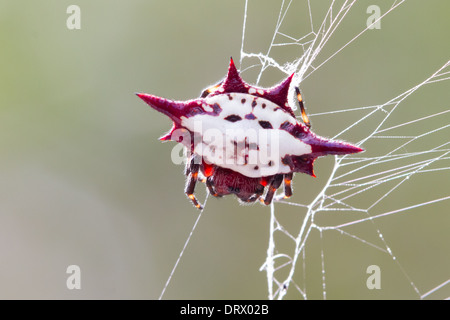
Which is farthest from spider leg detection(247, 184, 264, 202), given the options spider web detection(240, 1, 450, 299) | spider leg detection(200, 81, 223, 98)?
spider web detection(240, 1, 450, 299)

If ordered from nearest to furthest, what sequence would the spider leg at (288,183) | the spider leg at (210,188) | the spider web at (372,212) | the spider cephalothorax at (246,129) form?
the spider cephalothorax at (246,129) < the spider leg at (288,183) < the spider leg at (210,188) < the spider web at (372,212)

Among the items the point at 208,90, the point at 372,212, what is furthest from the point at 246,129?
the point at 372,212

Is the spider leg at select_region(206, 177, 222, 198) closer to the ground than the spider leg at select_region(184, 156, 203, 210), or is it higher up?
closer to the ground

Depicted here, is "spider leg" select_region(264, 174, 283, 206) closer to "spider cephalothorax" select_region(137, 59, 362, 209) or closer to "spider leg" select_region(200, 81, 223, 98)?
"spider cephalothorax" select_region(137, 59, 362, 209)

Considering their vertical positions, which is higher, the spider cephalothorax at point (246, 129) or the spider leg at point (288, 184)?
the spider cephalothorax at point (246, 129)

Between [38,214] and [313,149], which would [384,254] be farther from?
[38,214]

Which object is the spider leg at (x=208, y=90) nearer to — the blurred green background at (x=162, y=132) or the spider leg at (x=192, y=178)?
the spider leg at (x=192, y=178)

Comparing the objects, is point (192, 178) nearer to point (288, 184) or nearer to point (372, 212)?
point (288, 184)

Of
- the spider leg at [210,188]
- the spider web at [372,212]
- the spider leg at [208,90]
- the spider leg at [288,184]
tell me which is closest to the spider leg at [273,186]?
the spider leg at [288,184]

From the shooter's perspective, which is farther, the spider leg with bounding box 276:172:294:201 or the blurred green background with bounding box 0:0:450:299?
the blurred green background with bounding box 0:0:450:299
